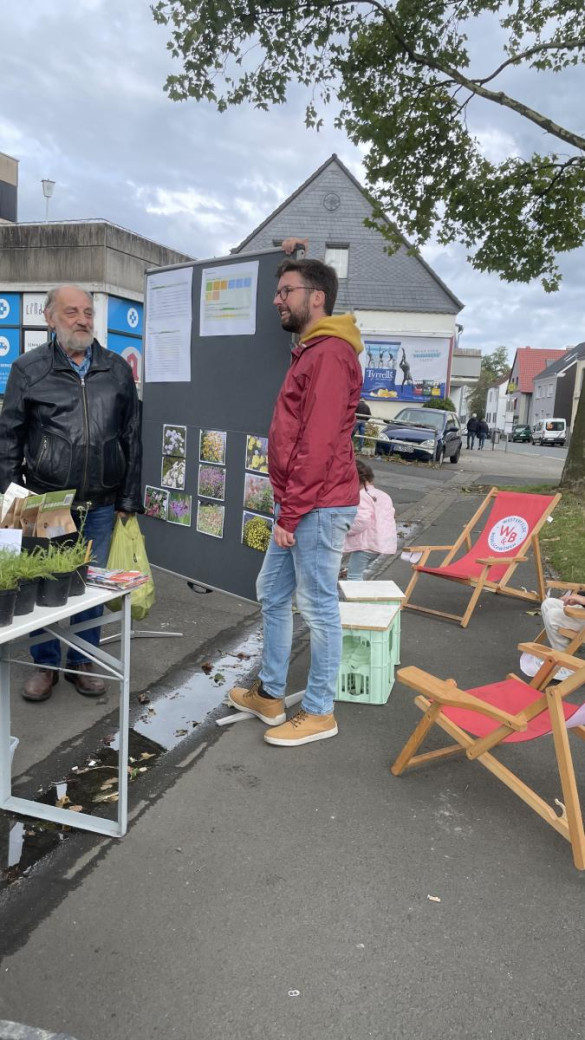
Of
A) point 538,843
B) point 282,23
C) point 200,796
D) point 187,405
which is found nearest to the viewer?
point 538,843

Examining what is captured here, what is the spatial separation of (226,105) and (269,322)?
27.5 feet

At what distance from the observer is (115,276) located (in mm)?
10977

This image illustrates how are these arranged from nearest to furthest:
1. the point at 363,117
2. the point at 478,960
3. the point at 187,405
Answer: the point at 478,960 < the point at 187,405 < the point at 363,117

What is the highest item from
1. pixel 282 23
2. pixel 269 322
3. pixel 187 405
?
pixel 282 23

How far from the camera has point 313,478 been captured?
3.13 metres

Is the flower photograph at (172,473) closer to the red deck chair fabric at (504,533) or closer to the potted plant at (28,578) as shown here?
the red deck chair fabric at (504,533)

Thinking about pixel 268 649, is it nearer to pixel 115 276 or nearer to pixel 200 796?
pixel 200 796

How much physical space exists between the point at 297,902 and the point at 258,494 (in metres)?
2.91

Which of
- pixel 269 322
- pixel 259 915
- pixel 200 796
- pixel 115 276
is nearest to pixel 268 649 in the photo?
pixel 200 796

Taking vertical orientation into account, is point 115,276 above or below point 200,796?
above

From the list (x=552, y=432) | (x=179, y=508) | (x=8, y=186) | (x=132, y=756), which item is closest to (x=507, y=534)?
(x=179, y=508)

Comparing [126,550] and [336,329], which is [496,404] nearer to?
[126,550]

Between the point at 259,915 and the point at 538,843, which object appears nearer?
the point at 259,915

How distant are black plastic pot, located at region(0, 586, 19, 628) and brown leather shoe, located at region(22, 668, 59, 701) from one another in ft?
5.80
